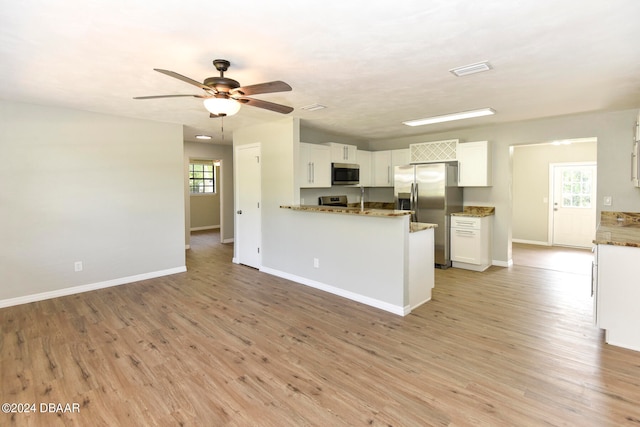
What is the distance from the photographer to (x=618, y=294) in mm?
2832

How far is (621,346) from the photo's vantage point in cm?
282

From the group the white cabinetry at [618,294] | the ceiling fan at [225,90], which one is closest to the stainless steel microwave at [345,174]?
the ceiling fan at [225,90]

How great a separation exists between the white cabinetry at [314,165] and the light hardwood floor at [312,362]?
196cm

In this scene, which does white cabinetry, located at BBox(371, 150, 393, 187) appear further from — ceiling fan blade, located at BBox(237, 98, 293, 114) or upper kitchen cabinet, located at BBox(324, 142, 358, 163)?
ceiling fan blade, located at BBox(237, 98, 293, 114)

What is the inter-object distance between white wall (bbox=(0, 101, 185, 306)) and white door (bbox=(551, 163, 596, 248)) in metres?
8.03

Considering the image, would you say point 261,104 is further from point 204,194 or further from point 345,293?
point 204,194

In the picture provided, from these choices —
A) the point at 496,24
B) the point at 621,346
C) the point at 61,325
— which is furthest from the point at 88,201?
the point at 621,346

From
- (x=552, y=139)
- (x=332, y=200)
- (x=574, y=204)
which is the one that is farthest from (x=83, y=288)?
(x=574, y=204)

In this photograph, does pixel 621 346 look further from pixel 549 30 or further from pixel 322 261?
pixel 322 261

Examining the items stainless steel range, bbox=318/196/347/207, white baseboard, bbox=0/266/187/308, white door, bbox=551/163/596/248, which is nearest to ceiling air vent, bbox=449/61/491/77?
stainless steel range, bbox=318/196/347/207

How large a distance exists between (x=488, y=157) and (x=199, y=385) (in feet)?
17.6

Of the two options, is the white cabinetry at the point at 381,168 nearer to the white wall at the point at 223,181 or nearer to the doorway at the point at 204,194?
the white wall at the point at 223,181

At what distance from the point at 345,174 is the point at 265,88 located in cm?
373

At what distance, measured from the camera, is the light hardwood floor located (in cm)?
204
